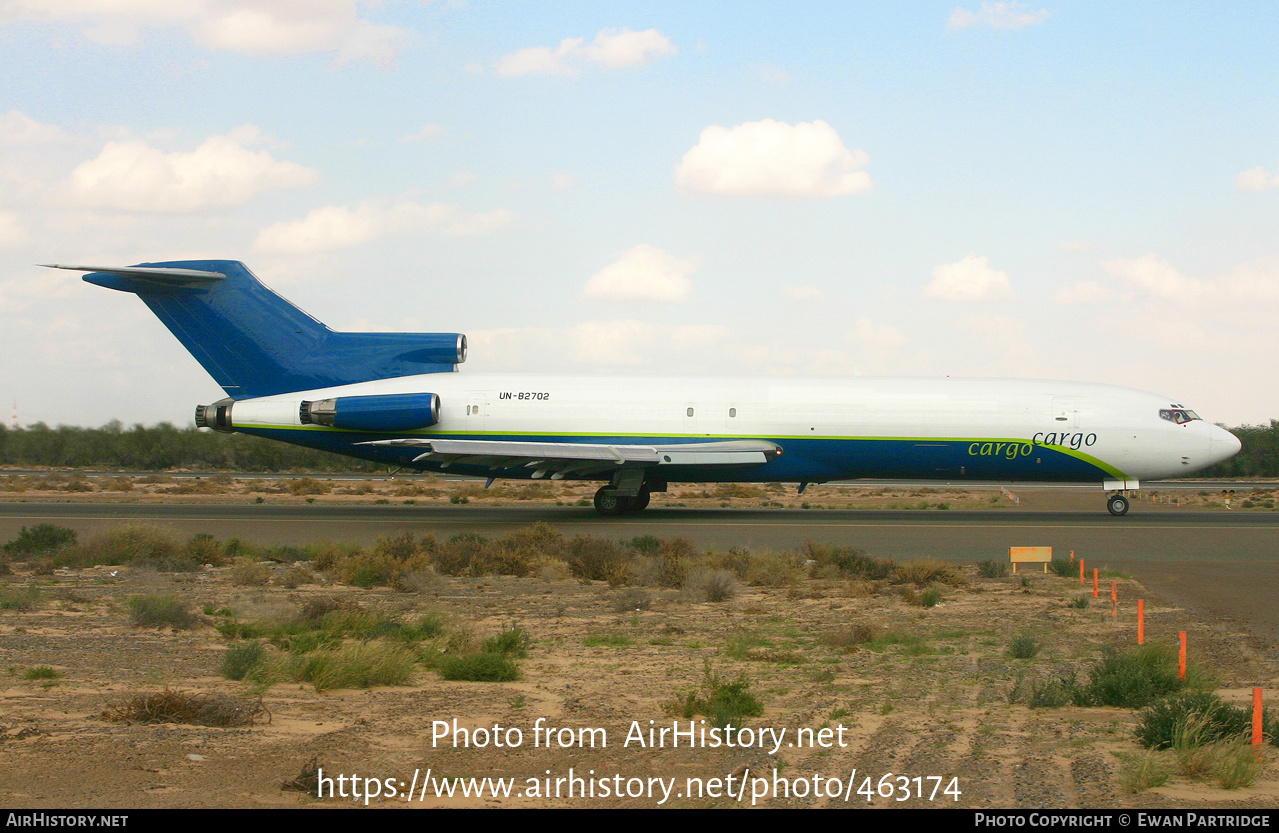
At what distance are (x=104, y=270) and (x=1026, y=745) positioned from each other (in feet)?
81.9

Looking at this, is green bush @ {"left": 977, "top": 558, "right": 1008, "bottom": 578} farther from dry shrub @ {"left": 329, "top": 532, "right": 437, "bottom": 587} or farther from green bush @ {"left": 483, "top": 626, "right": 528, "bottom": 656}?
green bush @ {"left": 483, "top": 626, "right": 528, "bottom": 656}

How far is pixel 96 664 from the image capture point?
10094 mm

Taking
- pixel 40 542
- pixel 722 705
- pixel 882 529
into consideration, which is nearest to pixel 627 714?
pixel 722 705

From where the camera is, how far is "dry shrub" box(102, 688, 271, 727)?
25.8 ft

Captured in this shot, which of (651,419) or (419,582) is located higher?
(651,419)

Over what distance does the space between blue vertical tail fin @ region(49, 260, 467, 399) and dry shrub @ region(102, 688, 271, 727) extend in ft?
67.1

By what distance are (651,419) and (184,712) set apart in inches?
758

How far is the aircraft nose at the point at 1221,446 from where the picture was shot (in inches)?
1046

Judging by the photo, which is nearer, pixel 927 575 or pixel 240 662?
pixel 240 662

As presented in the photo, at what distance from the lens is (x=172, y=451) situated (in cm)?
6631

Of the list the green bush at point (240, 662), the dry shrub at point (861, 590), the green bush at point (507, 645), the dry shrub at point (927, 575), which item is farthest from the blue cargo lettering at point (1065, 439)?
the green bush at point (240, 662)

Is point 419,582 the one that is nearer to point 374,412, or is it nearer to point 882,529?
point 374,412

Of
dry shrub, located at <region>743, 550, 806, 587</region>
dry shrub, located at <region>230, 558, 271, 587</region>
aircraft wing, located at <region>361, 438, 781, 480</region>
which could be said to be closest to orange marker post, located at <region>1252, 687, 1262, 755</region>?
dry shrub, located at <region>743, 550, 806, 587</region>

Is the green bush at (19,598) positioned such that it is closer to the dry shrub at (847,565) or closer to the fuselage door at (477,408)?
the dry shrub at (847,565)
